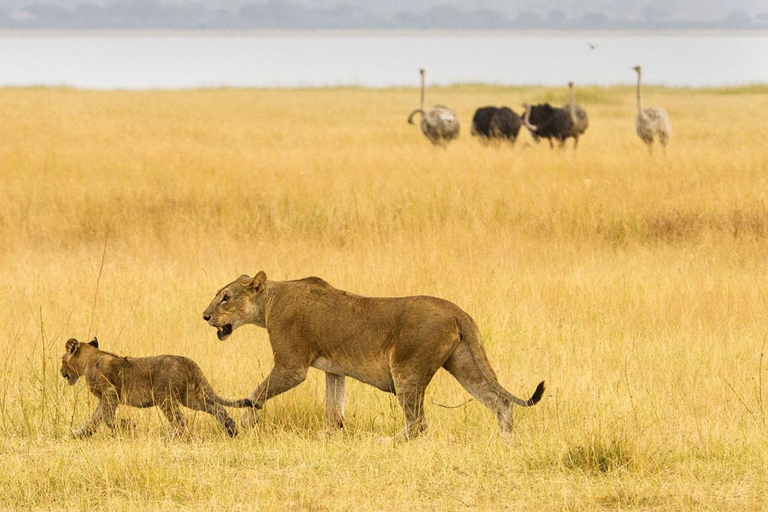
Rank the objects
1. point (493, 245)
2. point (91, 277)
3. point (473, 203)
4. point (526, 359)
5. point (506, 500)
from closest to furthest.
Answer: point (506, 500), point (526, 359), point (91, 277), point (493, 245), point (473, 203)

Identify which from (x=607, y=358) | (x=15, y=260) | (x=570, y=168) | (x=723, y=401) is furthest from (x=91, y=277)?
(x=570, y=168)

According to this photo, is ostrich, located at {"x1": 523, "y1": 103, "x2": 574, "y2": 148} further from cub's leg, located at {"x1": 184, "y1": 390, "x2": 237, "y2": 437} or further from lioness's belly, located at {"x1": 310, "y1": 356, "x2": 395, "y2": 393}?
cub's leg, located at {"x1": 184, "y1": 390, "x2": 237, "y2": 437}

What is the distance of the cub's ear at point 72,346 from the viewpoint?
18.8ft

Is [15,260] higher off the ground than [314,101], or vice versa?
[314,101]

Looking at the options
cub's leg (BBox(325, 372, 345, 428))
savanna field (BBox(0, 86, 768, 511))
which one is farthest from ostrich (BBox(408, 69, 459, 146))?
cub's leg (BBox(325, 372, 345, 428))

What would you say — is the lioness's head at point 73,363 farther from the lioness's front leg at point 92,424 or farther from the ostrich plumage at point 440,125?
the ostrich plumage at point 440,125

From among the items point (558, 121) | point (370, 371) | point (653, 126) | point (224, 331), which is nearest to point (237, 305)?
point (224, 331)

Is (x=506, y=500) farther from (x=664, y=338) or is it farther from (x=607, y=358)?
(x=664, y=338)

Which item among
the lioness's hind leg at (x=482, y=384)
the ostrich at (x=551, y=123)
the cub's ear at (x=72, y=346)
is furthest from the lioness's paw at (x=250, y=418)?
the ostrich at (x=551, y=123)

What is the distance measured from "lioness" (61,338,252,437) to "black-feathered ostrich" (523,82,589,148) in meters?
18.1

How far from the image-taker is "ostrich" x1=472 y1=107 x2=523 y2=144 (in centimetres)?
2425

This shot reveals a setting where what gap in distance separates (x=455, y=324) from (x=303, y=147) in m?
16.8

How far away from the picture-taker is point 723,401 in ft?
20.9

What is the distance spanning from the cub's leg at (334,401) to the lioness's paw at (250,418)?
0.37m
